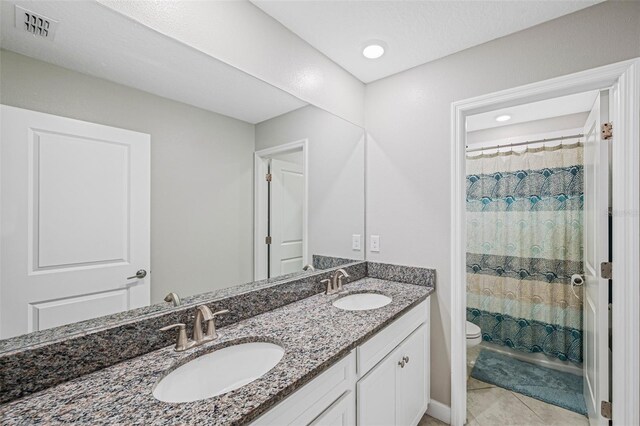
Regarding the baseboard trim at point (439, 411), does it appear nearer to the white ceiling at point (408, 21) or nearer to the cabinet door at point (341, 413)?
the cabinet door at point (341, 413)

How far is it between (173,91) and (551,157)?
9.83 ft

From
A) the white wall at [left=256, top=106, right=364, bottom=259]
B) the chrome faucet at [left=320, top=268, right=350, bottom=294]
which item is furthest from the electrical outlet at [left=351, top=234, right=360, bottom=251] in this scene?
the chrome faucet at [left=320, top=268, right=350, bottom=294]

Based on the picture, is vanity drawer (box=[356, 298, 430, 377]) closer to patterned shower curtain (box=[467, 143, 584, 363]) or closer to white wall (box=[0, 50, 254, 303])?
white wall (box=[0, 50, 254, 303])

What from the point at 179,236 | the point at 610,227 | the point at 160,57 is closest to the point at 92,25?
the point at 160,57

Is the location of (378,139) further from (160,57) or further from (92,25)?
(92,25)

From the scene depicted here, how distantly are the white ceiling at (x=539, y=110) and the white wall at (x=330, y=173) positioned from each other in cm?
130

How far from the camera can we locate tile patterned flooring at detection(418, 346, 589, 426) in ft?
6.11

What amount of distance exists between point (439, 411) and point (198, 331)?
1.67m

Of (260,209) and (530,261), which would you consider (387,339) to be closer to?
(260,209)

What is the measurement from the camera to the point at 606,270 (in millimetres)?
1437

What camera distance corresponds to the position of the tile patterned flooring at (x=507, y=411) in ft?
6.11

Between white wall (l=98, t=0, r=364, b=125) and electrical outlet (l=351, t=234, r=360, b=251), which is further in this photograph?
electrical outlet (l=351, t=234, r=360, b=251)

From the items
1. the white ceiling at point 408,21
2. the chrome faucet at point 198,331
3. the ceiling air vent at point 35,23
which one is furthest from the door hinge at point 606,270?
the ceiling air vent at point 35,23

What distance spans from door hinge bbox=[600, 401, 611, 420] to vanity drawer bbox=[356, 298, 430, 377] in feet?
2.95
